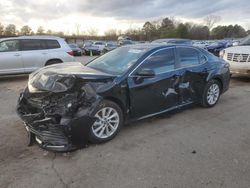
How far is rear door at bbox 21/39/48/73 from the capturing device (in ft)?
30.3

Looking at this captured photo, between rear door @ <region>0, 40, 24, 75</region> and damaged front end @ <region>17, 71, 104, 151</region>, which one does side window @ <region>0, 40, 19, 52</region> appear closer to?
rear door @ <region>0, 40, 24, 75</region>

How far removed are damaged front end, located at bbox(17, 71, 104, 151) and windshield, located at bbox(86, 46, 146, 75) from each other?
0.83m

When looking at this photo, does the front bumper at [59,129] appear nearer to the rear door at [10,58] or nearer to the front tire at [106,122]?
the front tire at [106,122]

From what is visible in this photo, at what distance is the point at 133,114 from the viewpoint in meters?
4.34

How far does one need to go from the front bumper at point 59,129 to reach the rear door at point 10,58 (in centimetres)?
606

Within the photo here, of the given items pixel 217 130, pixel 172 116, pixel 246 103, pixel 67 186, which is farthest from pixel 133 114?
pixel 246 103

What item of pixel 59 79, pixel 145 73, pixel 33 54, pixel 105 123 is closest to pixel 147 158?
pixel 105 123

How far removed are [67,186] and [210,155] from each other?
2.02 metres

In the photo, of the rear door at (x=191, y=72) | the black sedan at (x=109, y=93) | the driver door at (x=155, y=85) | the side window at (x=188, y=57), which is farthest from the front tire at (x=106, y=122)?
the side window at (x=188, y=57)

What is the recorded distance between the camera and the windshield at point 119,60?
4391mm

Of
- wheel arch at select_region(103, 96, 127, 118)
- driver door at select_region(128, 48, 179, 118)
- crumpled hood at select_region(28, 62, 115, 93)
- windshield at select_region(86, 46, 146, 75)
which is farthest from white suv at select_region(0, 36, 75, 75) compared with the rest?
wheel arch at select_region(103, 96, 127, 118)

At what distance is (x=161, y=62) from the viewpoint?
186 inches

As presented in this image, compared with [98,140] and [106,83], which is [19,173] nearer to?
[98,140]

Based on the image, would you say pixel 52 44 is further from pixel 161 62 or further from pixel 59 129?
pixel 59 129
